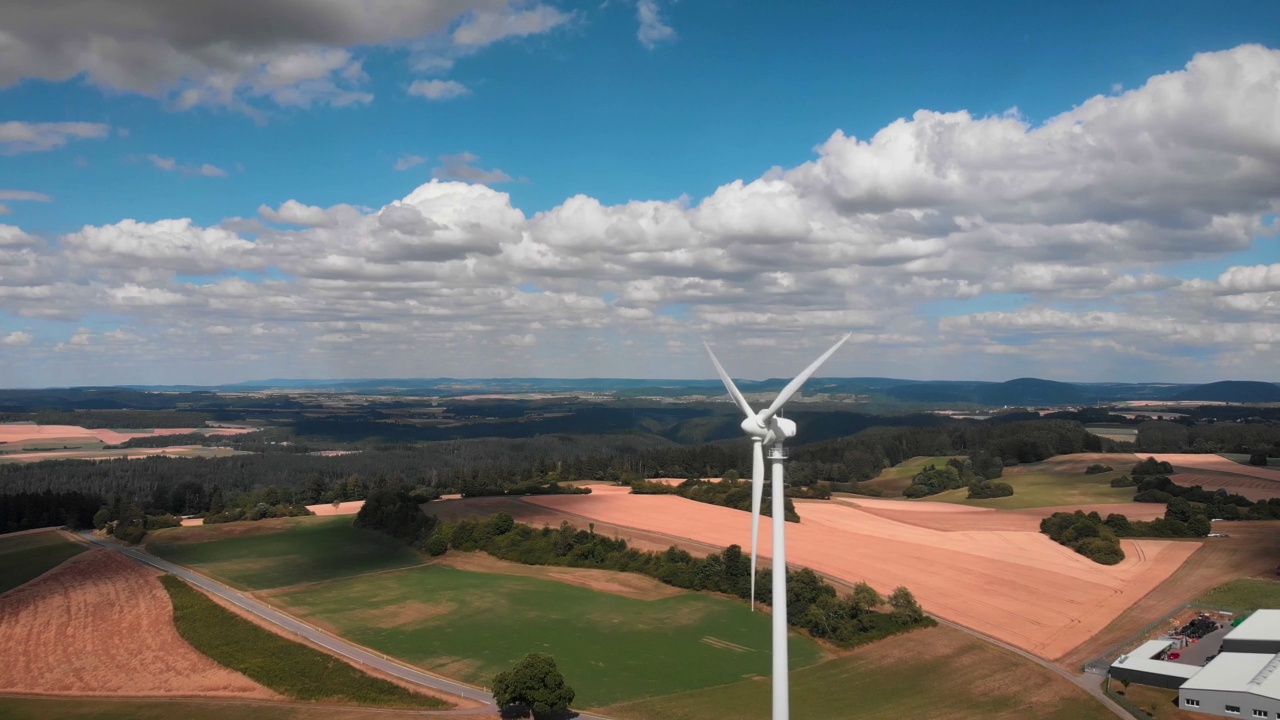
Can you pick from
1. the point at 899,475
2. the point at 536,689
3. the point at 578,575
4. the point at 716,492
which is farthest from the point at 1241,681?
the point at 899,475

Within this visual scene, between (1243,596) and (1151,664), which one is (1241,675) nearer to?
(1151,664)

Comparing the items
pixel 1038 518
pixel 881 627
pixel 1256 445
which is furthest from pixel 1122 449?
pixel 881 627

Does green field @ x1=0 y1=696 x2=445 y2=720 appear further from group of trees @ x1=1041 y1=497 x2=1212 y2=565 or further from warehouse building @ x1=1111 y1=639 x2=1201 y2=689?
group of trees @ x1=1041 y1=497 x2=1212 y2=565

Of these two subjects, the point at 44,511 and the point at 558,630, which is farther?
A: the point at 44,511

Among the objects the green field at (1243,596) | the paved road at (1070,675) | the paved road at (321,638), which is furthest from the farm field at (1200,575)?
the paved road at (321,638)

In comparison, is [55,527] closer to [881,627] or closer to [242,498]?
[242,498]

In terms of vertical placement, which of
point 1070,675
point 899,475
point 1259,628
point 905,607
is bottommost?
point 899,475

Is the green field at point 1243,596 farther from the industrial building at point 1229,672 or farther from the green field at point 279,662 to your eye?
the green field at point 279,662
